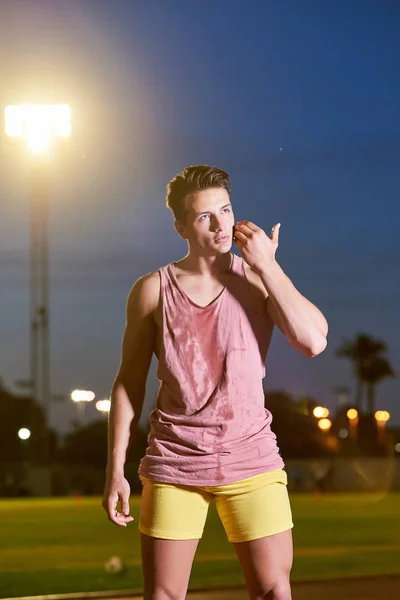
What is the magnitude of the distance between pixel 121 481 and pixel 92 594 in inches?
218

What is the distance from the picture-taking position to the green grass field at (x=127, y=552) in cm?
1038

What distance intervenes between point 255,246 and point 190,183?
335 mm

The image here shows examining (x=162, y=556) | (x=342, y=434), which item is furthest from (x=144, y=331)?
(x=342, y=434)

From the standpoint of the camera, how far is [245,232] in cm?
338

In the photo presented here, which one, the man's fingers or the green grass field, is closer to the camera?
the man's fingers

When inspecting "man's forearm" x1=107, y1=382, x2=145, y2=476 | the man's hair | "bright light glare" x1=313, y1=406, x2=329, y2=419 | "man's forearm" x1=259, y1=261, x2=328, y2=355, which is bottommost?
"bright light glare" x1=313, y1=406, x2=329, y2=419

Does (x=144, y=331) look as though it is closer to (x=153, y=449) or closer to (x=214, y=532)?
(x=153, y=449)

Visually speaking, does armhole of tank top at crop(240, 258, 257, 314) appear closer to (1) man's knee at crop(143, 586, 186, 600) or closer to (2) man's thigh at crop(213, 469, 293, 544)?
(2) man's thigh at crop(213, 469, 293, 544)

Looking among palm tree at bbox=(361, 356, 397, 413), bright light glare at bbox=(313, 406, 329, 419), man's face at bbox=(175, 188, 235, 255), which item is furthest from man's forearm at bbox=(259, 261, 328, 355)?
palm tree at bbox=(361, 356, 397, 413)

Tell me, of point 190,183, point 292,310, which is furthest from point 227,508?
point 190,183

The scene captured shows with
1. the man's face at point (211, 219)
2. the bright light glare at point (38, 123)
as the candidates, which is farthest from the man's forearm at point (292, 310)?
the bright light glare at point (38, 123)

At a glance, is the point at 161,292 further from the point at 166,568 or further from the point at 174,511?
the point at 166,568

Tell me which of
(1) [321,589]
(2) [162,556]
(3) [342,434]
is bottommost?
(3) [342,434]

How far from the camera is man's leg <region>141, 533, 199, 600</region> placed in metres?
3.33
